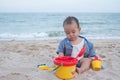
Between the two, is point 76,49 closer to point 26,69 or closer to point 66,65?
point 66,65

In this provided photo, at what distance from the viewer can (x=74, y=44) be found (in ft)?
9.79

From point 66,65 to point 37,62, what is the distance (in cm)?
112

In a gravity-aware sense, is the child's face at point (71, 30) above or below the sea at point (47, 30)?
above

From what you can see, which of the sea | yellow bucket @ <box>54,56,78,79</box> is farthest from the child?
the sea

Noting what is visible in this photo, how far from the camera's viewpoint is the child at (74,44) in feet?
9.18

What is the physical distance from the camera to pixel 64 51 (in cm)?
301

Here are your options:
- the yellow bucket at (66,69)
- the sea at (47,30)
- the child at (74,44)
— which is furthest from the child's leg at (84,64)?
the sea at (47,30)

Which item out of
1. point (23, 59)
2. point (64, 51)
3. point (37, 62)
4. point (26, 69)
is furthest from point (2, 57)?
point (64, 51)

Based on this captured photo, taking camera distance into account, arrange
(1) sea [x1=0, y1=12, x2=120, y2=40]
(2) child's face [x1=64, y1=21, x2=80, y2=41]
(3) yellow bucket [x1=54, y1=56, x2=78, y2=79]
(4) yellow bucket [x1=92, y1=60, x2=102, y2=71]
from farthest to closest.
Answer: (1) sea [x1=0, y1=12, x2=120, y2=40], (4) yellow bucket [x1=92, y1=60, x2=102, y2=71], (2) child's face [x1=64, y1=21, x2=80, y2=41], (3) yellow bucket [x1=54, y1=56, x2=78, y2=79]

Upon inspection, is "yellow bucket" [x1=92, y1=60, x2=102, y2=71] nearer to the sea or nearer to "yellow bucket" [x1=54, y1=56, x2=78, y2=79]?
"yellow bucket" [x1=54, y1=56, x2=78, y2=79]

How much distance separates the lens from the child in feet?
9.18

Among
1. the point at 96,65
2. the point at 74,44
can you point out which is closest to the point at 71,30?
the point at 74,44

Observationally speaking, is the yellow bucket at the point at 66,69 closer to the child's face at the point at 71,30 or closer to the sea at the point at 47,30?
the child's face at the point at 71,30

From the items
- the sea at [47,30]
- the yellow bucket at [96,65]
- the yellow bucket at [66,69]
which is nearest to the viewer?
the yellow bucket at [66,69]
